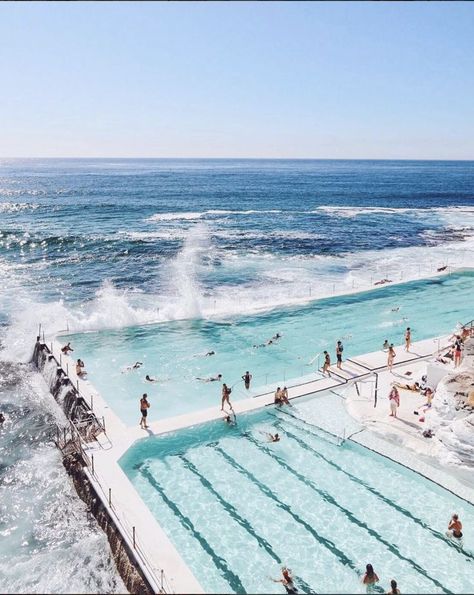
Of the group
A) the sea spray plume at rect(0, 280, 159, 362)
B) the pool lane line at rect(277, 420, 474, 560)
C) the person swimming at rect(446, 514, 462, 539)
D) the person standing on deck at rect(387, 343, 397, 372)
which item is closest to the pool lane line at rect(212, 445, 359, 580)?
the pool lane line at rect(277, 420, 474, 560)

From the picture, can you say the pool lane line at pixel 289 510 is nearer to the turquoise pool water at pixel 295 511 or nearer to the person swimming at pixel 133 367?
the turquoise pool water at pixel 295 511

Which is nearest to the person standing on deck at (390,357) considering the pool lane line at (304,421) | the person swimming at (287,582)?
the pool lane line at (304,421)

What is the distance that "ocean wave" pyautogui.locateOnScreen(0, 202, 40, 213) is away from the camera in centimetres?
7362

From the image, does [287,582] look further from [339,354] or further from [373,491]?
[339,354]

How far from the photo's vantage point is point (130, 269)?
137 ft

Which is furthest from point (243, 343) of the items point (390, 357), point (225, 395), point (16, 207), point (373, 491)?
point (16, 207)

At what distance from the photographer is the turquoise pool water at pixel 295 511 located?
10859mm

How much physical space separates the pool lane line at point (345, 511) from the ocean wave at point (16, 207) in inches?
2662

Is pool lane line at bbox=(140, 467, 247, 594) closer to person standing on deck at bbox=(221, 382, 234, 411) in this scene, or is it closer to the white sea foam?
person standing on deck at bbox=(221, 382, 234, 411)

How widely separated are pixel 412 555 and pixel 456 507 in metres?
2.33

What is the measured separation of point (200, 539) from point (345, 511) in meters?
3.63

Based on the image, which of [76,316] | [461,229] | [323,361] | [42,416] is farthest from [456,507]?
[461,229]

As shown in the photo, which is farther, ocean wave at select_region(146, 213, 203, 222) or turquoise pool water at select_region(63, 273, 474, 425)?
ocean wave at select_region(146, 213, 203, 222)

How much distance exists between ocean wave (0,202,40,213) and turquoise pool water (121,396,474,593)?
66.9 meters
